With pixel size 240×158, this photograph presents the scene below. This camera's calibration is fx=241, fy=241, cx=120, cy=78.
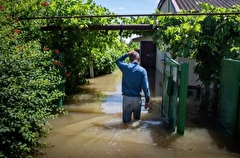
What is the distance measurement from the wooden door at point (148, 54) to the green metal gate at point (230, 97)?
1606 centimetres

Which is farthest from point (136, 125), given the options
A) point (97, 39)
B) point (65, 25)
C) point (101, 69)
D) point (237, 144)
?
point (101, 69)

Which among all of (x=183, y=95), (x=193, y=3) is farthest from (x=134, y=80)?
(x=193, y=3)

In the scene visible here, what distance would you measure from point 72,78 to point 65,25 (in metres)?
2.71

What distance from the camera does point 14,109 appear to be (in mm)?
3836

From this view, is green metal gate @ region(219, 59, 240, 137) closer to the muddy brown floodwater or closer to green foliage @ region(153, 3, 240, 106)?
the muddy brown floodwater

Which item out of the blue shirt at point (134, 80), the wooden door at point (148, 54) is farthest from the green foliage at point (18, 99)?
the wooden door at point (148, 54)

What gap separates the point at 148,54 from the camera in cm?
2227

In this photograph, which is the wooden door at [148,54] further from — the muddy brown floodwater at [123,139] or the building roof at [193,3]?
the muddy brown floodwater at [123,139]

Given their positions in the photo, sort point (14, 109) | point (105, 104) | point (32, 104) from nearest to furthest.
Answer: point (14, 109) → point (32, 104) → point (105, 104)

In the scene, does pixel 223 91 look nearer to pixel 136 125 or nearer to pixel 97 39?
pixel 136 125

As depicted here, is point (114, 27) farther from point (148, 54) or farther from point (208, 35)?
point (148, 54)

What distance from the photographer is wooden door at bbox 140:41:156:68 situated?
875 inches

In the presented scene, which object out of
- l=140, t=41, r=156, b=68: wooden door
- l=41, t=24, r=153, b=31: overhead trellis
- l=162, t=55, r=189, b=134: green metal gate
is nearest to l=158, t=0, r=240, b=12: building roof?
l=41, t=24, r=153, b=31: overhead trellis

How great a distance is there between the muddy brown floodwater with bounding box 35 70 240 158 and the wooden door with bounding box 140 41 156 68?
1490 cm
